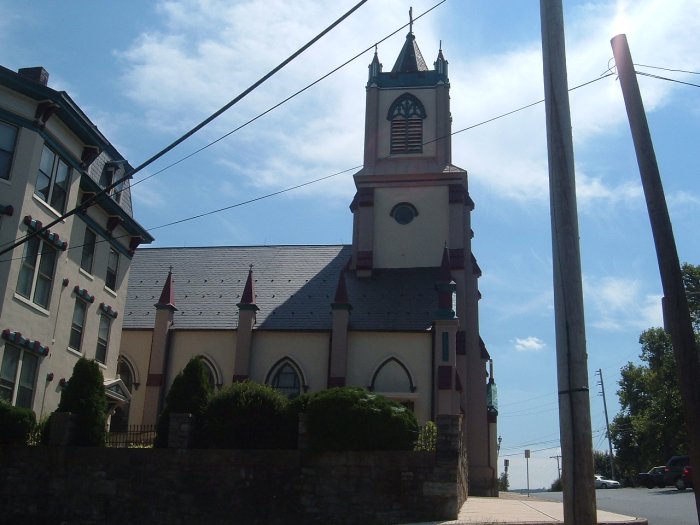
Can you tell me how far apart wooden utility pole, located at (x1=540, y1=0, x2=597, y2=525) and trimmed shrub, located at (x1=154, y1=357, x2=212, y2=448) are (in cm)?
1399

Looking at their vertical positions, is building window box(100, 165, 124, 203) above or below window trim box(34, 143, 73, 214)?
above

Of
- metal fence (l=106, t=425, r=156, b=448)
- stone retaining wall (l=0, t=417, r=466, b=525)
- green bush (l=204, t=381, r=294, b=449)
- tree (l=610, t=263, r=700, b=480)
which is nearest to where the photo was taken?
stone retaining wall (l=0, t=417, r=466, b=525)

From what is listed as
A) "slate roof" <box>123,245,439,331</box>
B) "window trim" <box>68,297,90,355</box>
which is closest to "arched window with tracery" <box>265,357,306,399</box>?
"slate roof" <box>123,245,439,331</box>

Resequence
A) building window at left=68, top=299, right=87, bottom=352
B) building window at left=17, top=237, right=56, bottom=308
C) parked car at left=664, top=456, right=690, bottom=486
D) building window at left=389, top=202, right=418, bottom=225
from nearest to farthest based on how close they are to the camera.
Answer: building window at left=17, top=237, right=56, bottom=308 < building window at left=68, top=299, right=87, bottom=352 < parked car at left=664, top=456, right=690, bottom=486 < building window at left=389, top=202, right=418, bottom=225

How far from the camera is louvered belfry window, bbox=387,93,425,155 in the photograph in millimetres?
42188

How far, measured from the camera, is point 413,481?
60.6 feet

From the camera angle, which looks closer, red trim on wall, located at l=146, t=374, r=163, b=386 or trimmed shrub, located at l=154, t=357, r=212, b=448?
trimmed shrub, located at l=154, t=357, r=212, b=448

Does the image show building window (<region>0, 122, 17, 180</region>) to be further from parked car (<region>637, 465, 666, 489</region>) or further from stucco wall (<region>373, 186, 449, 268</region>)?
parked car (<region>637, 465, 666, 489</region>)

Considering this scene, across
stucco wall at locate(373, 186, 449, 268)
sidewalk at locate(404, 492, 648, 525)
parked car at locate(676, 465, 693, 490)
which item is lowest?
sidewalk at locate(404, 492, 648, 525)

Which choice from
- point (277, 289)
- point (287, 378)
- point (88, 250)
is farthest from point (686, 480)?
point (88, 250)

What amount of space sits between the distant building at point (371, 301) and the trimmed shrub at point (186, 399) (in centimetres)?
1203

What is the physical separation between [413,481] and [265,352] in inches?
678

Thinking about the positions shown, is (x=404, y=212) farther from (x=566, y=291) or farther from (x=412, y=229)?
(x=566, y=291)

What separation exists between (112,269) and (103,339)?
254cm
